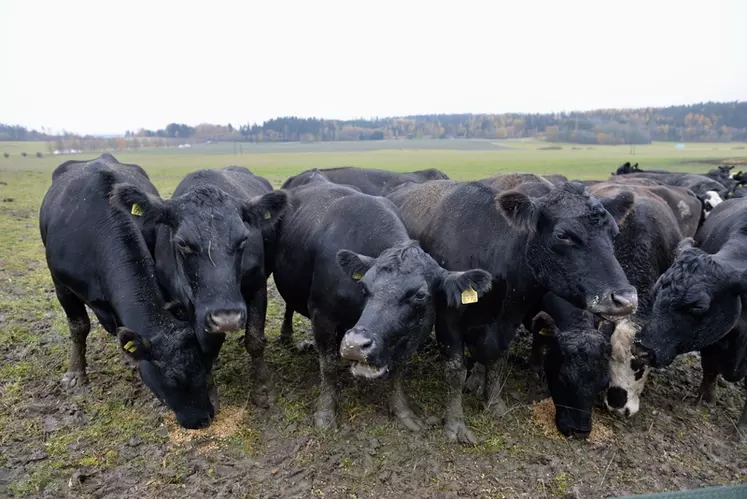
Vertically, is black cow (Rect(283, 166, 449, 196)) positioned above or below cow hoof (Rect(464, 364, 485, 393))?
above

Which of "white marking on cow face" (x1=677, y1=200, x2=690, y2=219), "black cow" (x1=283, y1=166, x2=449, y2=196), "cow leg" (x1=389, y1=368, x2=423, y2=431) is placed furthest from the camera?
"black cow" (x1=283, y1=166, x2=449, y2=196)

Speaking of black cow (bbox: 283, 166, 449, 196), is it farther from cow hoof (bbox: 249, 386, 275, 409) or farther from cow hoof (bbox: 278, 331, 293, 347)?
cow hoof (bbox: 249, 386, 275, 409)

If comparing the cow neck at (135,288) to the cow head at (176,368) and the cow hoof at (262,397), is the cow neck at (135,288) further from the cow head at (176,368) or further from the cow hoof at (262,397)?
the cow hoof at (262,397)

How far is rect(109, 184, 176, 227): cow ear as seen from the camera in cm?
480

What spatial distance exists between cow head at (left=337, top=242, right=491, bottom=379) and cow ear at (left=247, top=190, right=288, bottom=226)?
129 centimetres

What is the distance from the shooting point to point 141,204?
15.9 feet

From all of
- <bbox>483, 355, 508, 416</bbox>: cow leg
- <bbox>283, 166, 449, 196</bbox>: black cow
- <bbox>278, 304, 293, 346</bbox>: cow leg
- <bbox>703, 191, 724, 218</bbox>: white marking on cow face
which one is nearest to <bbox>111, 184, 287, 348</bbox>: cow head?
<bbox>278, 304, 293, 346</bbox>: cow leg

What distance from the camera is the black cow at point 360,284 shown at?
4234 millimetres

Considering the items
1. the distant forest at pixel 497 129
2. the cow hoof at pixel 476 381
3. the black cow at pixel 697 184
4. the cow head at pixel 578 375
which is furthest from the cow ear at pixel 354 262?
the distant forest at pixel 497 129

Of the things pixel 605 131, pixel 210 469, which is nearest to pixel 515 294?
pixel 210 469

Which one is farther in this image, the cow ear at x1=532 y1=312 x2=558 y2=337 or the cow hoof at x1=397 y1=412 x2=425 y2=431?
the cow ear at x1=532 y1=312 x2=558 y2=337

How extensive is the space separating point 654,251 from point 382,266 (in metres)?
4.29

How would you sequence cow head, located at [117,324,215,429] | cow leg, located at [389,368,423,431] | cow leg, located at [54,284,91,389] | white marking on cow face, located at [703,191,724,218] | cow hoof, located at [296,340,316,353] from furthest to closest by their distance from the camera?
white marking on cow face, located at [703,191,724,218]
cow hoof, located at [296,340,316,353]
cow leg, located at [54,284,91,389]
cow leg, located at [389,368,423,431]
cow head, located at [117,324,215,429]

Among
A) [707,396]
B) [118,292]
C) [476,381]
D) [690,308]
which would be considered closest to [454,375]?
[476,381]
